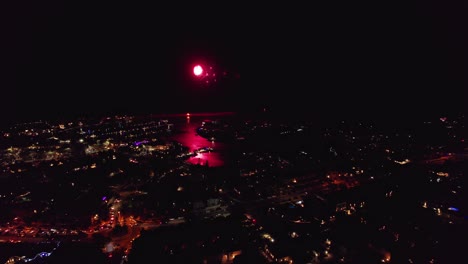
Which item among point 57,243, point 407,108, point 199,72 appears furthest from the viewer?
point 199,72

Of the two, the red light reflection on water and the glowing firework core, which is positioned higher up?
the glowing firework core

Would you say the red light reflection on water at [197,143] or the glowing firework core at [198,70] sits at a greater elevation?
the glowing firework core at [198,70]

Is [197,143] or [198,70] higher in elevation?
[198,70]

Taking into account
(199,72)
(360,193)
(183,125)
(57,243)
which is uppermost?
(199,72)

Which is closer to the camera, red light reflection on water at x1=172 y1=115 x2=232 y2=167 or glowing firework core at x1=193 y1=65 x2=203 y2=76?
red light reflection on water at x1=172 y1=115 x2=232 y2=167

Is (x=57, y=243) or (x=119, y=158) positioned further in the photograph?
(x=119, y=158)

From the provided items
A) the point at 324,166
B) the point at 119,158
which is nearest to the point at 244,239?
the point at 324,166

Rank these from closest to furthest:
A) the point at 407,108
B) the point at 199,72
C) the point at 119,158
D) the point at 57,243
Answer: the point at 57,243
the point at 119,158
the point at 407,108
the point at 199,72

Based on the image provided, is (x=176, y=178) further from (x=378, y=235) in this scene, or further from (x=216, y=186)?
(x=378, y=235)

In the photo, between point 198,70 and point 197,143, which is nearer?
point 197,143

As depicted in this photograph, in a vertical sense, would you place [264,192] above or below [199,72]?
below

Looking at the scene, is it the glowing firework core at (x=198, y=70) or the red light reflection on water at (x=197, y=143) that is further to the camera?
the glowing firework core at (x=198, y=70)
